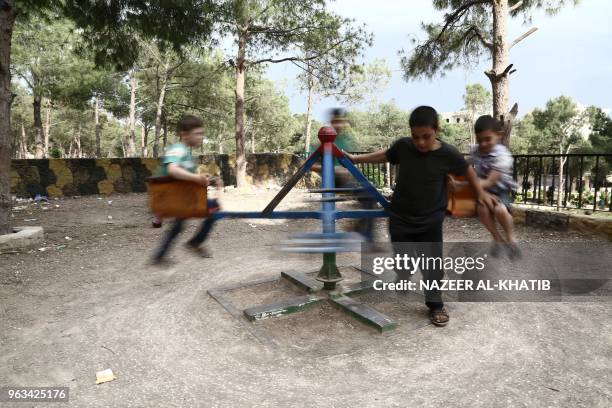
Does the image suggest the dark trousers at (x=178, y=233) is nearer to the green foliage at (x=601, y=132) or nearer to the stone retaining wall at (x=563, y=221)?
the stone retaining wall at (x=563, y=221)

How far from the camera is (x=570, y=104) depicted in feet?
119

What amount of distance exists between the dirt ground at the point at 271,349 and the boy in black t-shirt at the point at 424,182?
0.74m

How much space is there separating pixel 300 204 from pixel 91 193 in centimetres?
670

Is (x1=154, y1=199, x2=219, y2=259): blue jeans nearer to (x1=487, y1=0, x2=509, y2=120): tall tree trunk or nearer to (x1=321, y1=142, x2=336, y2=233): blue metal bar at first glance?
(x1=321, y1=142, x2=336, y2=233): blue metal bar

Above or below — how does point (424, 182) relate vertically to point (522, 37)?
below

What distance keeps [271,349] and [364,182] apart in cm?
149

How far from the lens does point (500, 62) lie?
7.69 metres

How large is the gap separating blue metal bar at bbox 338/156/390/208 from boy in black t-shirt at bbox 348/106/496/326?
131mm

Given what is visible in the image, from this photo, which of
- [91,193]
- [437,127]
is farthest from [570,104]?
[437,127]

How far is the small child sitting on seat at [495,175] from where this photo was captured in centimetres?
298

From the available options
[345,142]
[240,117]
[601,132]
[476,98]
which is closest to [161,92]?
[240,117]

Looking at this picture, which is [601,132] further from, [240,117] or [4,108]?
[4,108]

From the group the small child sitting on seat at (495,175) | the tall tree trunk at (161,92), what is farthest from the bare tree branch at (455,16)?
the tall tree trunk at (161,92)

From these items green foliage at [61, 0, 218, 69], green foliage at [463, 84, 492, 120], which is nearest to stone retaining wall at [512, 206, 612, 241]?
green foliage at [61, 0, 218, 69]
